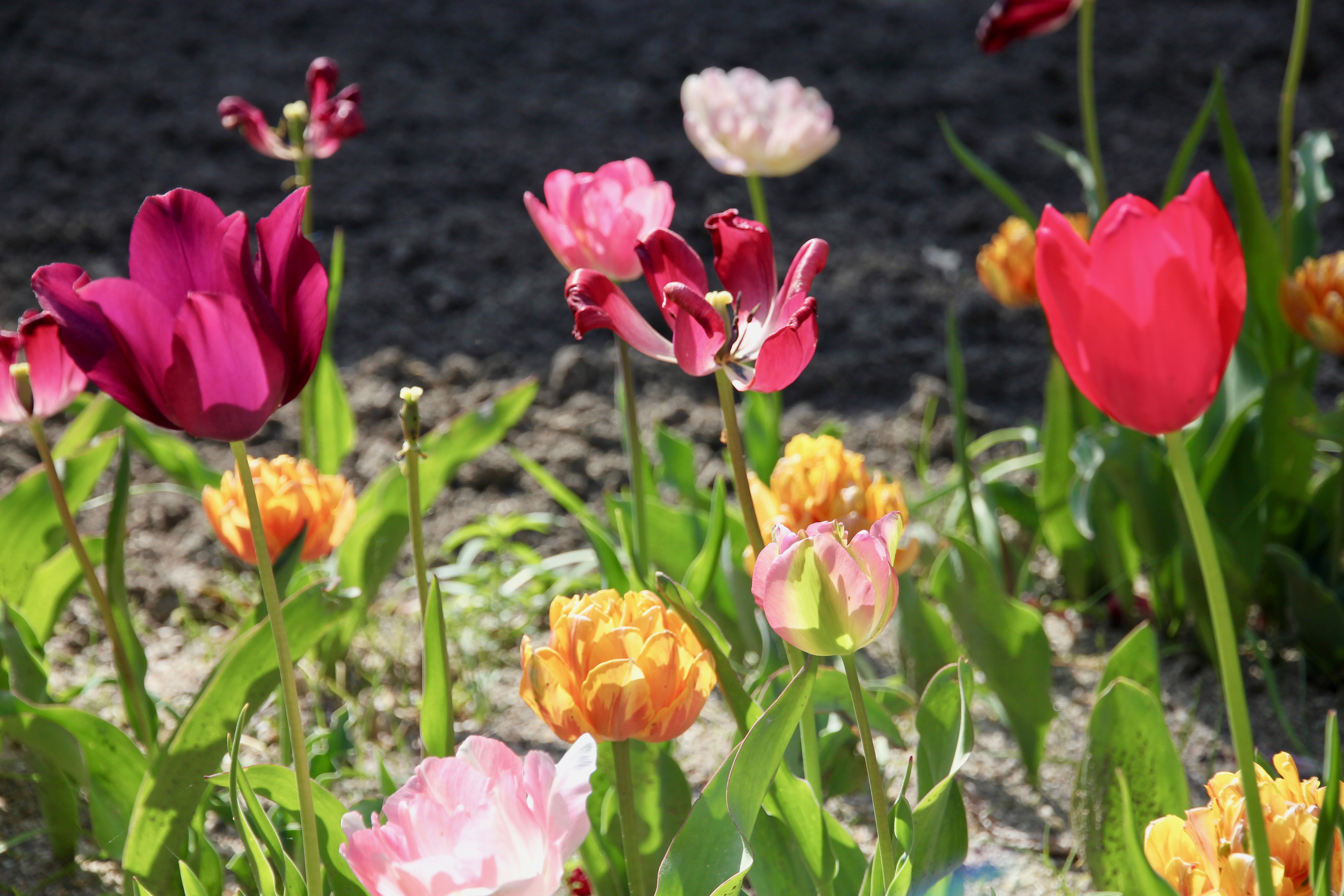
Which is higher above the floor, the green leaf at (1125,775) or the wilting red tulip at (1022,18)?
the wilting red tulip at (1022,18)

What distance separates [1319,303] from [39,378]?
4.40 feet

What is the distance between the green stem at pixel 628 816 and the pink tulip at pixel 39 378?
496 mm

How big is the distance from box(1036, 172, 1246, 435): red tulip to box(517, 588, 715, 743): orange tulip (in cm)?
32

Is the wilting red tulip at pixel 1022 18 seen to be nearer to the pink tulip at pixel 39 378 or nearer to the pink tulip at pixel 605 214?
the pink tulip at pixel 605 214

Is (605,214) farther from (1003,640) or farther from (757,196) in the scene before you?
(1003,640)

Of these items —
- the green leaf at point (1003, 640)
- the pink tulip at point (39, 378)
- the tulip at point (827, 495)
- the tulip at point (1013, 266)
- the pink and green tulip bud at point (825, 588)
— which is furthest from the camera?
the tulip at point (1013, 266)

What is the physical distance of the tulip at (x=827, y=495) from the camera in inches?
40.9

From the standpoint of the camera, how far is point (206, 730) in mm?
909

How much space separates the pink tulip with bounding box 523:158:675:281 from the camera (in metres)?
0.99

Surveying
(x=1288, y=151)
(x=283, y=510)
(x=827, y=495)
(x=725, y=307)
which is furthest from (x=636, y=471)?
(x=1288, y=151)

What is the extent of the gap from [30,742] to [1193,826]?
0.91m

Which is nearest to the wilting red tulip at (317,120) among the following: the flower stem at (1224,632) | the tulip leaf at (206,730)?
the tulip leaf at (206,730)

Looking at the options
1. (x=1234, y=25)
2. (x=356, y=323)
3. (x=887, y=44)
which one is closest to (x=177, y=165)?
(x=356, y=323)

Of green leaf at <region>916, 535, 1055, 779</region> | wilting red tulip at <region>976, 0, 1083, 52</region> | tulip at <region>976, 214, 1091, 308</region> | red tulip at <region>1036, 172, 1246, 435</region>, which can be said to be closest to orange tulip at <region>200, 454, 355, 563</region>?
green leaf at <region>916, 535, 1055, 779</region>
